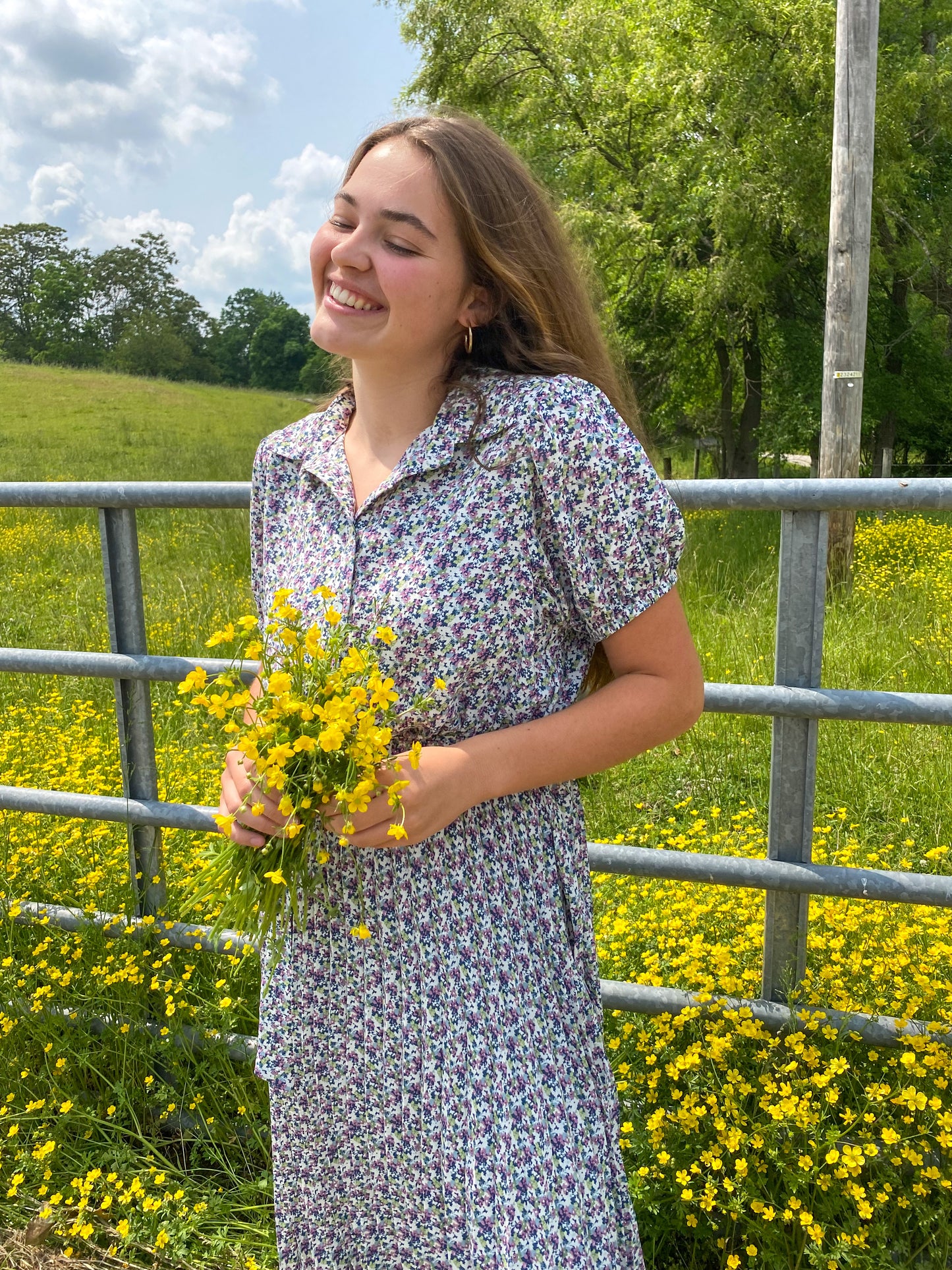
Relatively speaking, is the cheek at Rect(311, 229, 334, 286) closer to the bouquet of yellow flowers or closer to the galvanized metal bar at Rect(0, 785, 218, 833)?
the bouquet of yellow flowers

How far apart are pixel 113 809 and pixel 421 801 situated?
1.45m

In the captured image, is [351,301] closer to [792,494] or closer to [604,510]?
Answer: [604,510]

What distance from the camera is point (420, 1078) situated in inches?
51.4

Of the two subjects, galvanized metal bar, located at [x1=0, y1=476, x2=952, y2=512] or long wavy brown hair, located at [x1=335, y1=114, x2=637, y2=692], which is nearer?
long wavy brown hair, located at [x1=335, y1=114, x2=637, y2=692]

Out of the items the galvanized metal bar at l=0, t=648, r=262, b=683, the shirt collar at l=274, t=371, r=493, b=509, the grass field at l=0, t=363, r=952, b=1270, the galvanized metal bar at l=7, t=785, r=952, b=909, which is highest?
the shirt collar at l=274, t=371, r=493, b=509

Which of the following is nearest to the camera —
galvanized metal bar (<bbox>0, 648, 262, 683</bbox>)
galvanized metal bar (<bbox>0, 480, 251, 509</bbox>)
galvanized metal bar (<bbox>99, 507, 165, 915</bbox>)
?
galvanized metal bar (<bbox>0, 480, 251, 509</bbox>)

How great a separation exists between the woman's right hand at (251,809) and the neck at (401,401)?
0.48 metres

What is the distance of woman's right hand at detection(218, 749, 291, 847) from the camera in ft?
3.87

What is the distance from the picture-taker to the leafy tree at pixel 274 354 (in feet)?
57.8

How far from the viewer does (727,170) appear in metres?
14.0

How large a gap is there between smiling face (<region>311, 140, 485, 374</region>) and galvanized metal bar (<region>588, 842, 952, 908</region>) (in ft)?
3.52

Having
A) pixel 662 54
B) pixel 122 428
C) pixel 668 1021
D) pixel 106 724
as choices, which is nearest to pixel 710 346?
pixel 662 54

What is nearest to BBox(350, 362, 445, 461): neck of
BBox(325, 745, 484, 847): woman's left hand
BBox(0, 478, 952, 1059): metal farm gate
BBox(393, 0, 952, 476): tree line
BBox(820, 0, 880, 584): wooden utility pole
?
BBox(325, 745, 484, 847): woman's left hand

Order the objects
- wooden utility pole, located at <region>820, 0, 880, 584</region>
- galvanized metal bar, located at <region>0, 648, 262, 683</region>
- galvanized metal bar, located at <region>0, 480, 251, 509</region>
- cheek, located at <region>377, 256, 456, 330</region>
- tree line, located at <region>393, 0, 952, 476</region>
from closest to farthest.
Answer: cheek, located at <region>377, 256, 456, 330</region>
galvanized metal bar, located at <region>0, 480, 251, 509</region>
galvanized metal bar, located at <region>0, 648, 262, 683</region>
wooden utility pole, located at <region>820, 0, 880, 584</region>
tree line, located at <region>393, 0, 952, 476</region>
